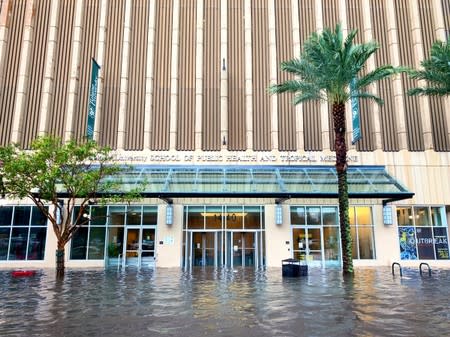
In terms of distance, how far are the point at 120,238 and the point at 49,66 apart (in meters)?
13.3

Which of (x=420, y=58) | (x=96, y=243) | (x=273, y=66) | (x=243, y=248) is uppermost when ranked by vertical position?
(x=420, y=58)

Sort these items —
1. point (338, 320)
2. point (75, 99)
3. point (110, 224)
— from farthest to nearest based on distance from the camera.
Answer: point (75, 99) < point (110, 224) < point (338, 320)

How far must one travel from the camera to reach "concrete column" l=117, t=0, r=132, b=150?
27.6 m

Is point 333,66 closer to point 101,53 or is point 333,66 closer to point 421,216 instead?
point 421,216

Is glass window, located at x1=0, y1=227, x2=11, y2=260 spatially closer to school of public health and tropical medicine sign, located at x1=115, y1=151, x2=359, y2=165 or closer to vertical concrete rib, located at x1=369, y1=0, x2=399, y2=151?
school of public health and tropical medicine sign, located at x1=115, y1=151, x2=359, y2=165

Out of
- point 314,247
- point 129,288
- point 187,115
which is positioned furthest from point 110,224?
point 314,247

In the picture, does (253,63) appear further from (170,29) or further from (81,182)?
(81,182)

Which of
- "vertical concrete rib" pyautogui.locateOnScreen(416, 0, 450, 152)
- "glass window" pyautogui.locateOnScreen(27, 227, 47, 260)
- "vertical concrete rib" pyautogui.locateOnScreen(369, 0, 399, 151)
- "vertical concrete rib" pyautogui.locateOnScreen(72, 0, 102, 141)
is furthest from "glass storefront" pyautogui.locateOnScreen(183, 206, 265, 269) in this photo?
"vertical concrete rib" pyautogui.locateOnScreen(416, 0, 450, 152)

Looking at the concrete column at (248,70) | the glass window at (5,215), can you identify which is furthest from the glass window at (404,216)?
the glass window at (5,215)

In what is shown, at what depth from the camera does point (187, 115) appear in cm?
2817

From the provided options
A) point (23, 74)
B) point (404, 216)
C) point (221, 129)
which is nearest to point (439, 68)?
point (404, 216)

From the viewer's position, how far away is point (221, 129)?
27781 mm

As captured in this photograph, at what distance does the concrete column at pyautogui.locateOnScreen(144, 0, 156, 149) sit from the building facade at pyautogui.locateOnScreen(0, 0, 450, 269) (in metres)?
0.08

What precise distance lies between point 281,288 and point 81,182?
36.3 ft
